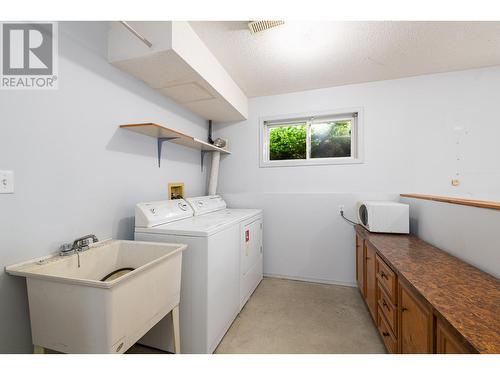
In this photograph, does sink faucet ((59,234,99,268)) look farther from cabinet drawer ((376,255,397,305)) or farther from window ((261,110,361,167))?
window ((261,110,361,167))

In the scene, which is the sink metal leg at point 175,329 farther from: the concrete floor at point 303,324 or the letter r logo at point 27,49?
the letter r logo at point 27,49

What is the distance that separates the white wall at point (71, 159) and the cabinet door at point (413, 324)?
197cm

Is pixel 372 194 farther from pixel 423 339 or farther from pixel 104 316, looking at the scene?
pixel 104 316

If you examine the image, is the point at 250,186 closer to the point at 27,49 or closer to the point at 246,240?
the point at 246,240

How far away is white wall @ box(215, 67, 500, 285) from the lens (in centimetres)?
232

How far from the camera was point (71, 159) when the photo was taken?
1339mm

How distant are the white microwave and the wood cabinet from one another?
4.22ft

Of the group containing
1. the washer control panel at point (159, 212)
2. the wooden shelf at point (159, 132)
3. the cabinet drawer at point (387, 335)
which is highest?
the wooden shelf at point (159, 132)

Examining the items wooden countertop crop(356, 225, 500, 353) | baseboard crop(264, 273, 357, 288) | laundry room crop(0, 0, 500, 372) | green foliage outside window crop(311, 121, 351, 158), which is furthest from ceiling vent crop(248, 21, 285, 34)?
baseboard crop(264, 273, 357, 288)

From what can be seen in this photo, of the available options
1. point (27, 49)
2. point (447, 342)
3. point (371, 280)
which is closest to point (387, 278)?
point (371, 280)

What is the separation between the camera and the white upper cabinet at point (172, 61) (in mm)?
1500

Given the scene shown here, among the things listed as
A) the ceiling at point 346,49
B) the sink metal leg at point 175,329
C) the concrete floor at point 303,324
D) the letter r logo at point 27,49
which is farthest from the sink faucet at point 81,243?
the ceiling at point 346,49
